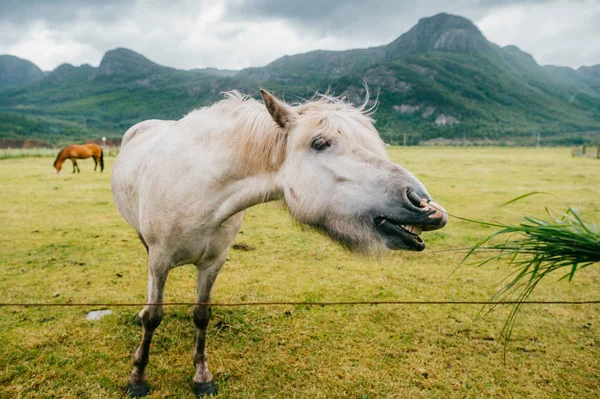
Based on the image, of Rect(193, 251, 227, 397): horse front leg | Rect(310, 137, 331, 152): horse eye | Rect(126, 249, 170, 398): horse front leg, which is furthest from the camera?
Rect(193, 251, 227, 397): horse front leg

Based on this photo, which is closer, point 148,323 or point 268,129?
point 268,129

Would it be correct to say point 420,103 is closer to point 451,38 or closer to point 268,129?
point 451,38

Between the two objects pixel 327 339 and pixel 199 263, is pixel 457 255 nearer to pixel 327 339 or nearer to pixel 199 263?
pixel 327 339

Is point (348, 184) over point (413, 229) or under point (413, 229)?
over

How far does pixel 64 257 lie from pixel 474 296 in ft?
23.0

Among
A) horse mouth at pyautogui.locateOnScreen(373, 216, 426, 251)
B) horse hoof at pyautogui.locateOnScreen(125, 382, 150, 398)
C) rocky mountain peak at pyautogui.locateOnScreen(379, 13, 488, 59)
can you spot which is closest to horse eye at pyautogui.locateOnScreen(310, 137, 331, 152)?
horse mouth at pyautogui.locateOnScreen(373, 216, 426, 251)

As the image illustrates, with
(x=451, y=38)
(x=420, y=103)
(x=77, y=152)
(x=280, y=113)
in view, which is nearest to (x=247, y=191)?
(x=280, y=113)

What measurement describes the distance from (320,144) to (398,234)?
2.28ft

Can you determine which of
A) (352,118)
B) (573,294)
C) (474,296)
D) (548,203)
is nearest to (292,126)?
(352,118)

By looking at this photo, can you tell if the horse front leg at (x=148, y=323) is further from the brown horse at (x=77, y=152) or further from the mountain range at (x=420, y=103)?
the mountain range at (x=420, y=103)

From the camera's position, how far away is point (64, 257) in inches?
245

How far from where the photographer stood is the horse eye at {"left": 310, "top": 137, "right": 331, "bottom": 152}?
2019 mm

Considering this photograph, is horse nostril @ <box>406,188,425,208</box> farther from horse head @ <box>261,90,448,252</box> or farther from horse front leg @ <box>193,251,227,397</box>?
horse front leg @ <box>193,251,227,397</box>

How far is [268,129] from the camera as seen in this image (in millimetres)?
2238
